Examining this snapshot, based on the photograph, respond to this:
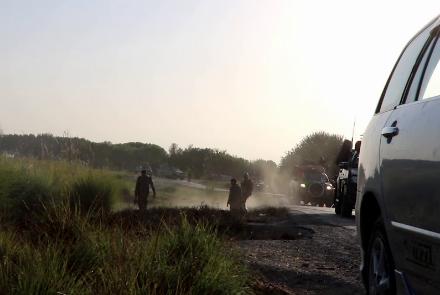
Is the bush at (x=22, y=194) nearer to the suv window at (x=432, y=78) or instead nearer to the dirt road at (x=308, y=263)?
the dirt road at (x=308, y=263)

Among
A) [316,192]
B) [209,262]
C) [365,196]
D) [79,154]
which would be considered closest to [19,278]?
[209,262]

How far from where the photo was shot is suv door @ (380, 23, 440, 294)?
3264 millimetres

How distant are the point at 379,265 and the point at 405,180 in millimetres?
1003

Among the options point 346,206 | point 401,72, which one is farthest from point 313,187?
point 401,72

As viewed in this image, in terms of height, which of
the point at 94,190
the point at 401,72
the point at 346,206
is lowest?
the point at 94,190

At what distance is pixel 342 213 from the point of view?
19328 mm

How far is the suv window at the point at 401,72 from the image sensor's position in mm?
4508

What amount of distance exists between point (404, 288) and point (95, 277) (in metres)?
2.37

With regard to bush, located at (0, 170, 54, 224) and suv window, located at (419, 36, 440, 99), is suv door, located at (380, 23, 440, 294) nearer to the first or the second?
suv window, located at (419, 36, 440, 99)

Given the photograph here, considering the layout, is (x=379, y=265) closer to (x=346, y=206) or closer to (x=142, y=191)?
(x=346, y=206)

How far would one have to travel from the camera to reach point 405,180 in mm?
3668

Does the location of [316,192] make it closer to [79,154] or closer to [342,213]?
[342,213]

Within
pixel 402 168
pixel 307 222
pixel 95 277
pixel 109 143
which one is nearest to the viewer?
pixel 402 168

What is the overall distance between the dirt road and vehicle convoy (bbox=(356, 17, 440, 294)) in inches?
65.2
